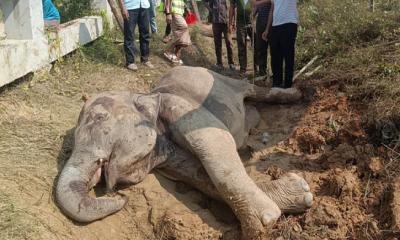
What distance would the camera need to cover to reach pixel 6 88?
5.72 m

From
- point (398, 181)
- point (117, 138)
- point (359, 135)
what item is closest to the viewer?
point (398, 181)

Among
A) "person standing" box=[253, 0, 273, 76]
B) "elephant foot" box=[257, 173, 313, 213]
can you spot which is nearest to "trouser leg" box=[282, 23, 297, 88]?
"person standing" box=[253, 0, 273, 76]

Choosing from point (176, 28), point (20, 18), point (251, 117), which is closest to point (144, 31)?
point (176, 28)

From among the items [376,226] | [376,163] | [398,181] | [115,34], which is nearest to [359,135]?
[376,163]

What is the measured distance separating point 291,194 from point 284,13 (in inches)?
114

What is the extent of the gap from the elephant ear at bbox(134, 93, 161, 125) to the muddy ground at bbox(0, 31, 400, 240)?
0.54 meters

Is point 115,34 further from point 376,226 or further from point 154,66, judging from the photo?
point 376,226

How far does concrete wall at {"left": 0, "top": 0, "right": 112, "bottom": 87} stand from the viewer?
5.67 meters

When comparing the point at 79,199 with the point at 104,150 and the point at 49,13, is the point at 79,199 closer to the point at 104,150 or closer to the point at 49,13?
the point at 104,150

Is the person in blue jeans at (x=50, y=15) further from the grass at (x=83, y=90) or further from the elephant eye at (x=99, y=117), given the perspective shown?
the elephant eye at (x=99, y=117)

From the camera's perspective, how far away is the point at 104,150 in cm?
428

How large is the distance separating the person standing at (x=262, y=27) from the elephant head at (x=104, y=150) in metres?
3.25

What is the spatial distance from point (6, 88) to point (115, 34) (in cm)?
366

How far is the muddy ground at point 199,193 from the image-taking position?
155 inches
